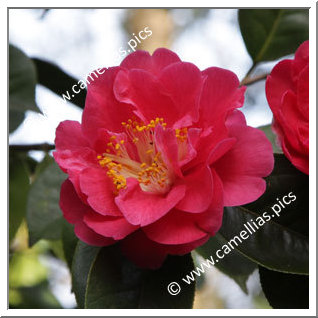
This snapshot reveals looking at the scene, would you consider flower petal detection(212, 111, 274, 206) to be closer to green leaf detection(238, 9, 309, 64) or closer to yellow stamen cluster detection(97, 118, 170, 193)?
yellow stamen cluster detection(97, 118, 170, 193)

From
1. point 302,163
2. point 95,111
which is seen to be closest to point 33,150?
point 95,111

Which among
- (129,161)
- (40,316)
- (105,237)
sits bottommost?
(40,316)

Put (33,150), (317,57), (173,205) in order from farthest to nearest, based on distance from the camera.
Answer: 1. (33,150)
2. (317,57)
3. (173,205)

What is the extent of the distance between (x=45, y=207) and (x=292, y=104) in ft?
2.07

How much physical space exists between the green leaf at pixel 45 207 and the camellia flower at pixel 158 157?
15.7 inches

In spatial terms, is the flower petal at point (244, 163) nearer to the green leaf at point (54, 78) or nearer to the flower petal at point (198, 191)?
the flower petal at point (198, 191)

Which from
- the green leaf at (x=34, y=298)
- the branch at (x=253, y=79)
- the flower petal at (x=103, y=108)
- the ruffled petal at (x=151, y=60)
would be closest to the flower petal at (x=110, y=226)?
the flower petal at (x=103, y=108)

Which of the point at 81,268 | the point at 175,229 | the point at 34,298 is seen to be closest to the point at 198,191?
the point at 175,229

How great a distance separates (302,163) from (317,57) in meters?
0.18

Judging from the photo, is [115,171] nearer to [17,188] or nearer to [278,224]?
[278,224]

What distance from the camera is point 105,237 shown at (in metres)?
0.67

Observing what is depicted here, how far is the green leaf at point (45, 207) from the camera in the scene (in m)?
1.06

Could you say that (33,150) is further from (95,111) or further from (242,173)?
(242,173)

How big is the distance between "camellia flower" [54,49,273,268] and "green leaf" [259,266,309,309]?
0.17m
